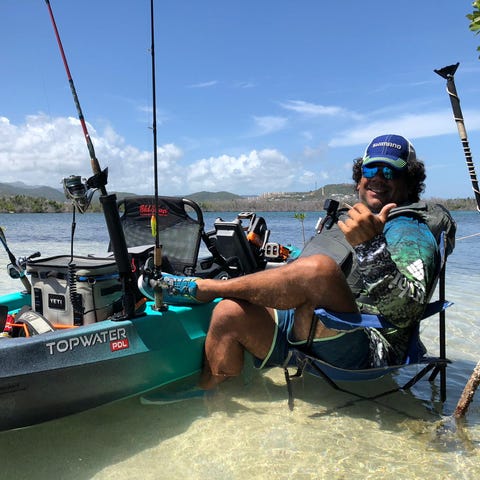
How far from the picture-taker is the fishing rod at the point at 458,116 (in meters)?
3.19

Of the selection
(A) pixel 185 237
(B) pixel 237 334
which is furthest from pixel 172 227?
(B) pixel 237 334

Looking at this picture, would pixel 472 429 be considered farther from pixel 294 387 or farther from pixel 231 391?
pixel 231 391

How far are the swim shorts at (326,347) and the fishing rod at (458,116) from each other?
1.22m

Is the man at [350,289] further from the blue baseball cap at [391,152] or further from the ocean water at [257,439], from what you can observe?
the ocean water at [257,439]

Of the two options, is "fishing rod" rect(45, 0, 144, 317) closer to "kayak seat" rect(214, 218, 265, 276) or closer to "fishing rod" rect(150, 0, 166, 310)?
"fishing rod" rect(150, 0, 166, 310)

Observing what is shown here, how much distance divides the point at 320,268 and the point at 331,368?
915 mm

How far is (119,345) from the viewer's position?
313 cm

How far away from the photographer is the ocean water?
281 centimetres

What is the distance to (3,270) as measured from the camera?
11398mm

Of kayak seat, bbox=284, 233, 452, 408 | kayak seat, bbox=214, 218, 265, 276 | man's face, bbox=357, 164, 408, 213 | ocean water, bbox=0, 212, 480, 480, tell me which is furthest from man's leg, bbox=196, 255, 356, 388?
kayak seat, bbox=214, 218, 265, 276

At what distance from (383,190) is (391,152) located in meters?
0.26

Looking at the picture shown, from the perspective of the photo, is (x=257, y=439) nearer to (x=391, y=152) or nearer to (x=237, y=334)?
(x=237, y=334)

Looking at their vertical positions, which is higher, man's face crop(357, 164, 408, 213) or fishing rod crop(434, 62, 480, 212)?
fishing rod crop(434, 62, 480, 212)

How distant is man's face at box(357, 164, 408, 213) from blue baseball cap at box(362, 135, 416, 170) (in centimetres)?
6
